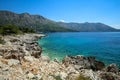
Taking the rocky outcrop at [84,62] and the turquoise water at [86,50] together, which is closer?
the rocky outcrop at [84,62]

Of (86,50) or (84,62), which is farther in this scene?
(86,50)

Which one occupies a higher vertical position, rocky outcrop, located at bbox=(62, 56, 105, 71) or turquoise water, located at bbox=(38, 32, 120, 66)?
rocky outcrop, located at bbox=(62, 56, 105, 71)

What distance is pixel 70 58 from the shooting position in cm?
2550

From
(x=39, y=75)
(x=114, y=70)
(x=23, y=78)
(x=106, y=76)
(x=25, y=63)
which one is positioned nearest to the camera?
(x=23, y=78)

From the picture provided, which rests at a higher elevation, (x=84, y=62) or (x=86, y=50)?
(x=84, y=62)

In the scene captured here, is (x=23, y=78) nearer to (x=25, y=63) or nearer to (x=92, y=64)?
(x=25, y=63)

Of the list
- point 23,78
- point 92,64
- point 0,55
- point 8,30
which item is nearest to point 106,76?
point 92,64

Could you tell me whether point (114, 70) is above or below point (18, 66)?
below

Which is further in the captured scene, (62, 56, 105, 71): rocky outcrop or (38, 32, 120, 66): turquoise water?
(38, 32, 120, 66): turquoise water

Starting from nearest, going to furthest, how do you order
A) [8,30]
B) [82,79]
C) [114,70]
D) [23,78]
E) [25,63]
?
[23,78] < [82,79] < [25,63] < [114,70] < [8,30]

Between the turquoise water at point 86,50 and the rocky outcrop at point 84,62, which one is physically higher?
the rocky outcrop at point 84,62

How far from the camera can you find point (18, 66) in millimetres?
15625

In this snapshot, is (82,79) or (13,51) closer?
(82,79)

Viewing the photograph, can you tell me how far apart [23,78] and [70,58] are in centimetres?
1337
